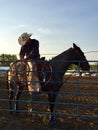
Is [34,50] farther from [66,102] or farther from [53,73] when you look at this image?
[66,102]

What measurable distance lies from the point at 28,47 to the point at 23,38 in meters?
0.29

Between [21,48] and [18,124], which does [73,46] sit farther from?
[18,124]

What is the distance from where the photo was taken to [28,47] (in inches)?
349

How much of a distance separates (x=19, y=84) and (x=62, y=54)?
4.89 feet

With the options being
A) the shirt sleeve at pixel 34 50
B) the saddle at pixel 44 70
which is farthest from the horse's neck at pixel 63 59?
the shirt sleeve at pixel 34 50

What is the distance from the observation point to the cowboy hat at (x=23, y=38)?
889 cm

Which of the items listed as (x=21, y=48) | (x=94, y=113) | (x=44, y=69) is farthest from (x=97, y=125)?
(x=21, y=48)

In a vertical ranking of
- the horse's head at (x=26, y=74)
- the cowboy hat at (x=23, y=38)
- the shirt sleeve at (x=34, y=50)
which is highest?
the cowboy hat at (x=23, y=38)

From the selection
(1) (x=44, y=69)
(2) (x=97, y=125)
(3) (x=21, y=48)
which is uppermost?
(3) (x=21, y=48)

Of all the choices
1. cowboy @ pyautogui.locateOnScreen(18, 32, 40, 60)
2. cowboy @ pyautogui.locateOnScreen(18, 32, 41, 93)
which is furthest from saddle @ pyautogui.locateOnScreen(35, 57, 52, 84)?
cowboy @ pyautogui.locateOnScreen(18, 32, 40, 60)

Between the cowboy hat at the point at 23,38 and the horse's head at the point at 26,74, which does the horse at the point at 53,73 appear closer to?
the horse's head at the point at 26,74

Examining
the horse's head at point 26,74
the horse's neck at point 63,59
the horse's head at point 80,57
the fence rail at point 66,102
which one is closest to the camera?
the fence rail at point 66,102

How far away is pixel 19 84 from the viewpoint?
9.22 m

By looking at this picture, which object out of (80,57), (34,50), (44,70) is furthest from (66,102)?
(34,50)
